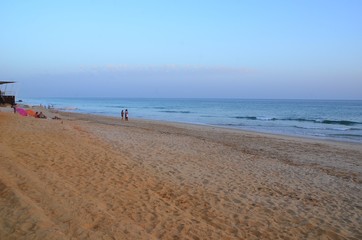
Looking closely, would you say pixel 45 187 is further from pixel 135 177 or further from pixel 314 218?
pixel 314 218

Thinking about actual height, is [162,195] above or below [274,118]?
above

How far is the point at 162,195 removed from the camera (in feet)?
22.6

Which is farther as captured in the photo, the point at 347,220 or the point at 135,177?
the point at 135,177

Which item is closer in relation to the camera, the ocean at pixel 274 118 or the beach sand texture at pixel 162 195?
the beach sand texture at pixel 162 195

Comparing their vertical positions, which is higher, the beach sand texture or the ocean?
the beach sand texture

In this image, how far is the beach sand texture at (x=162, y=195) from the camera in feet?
15.9

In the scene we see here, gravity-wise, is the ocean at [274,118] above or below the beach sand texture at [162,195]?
below

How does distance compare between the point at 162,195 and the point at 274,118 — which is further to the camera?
the point at 274,118

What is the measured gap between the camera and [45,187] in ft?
20.4

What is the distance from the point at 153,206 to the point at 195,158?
5891mm

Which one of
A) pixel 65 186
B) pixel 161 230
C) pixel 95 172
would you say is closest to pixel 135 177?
pixel 95 172

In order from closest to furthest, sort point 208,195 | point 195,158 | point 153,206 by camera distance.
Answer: point 153,206, point 208,195, point 195,158

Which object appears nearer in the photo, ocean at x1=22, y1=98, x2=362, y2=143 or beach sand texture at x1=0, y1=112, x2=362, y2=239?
beach sand texture at x1=0, y1=112, x2=362, y2=239

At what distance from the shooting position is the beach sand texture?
4.85 metres
